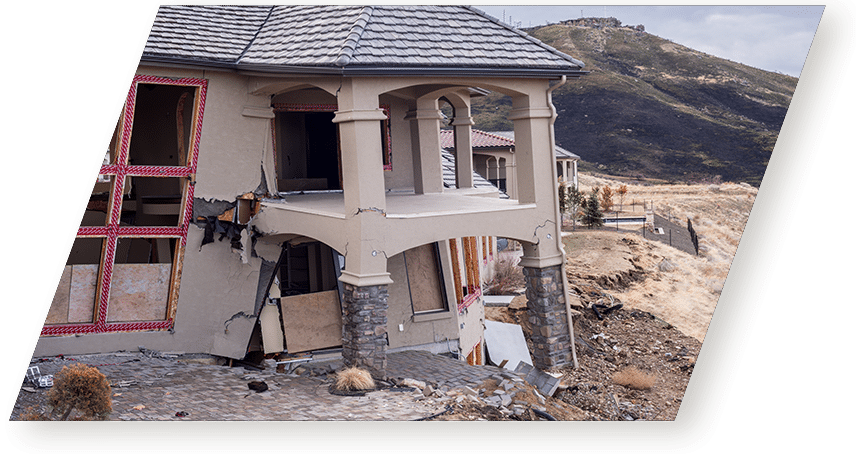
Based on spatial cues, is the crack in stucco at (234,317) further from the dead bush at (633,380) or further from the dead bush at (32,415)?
the dead bush at (633,380)

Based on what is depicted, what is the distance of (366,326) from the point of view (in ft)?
40.2

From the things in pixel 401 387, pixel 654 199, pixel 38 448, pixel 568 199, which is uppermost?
pixel 38 448

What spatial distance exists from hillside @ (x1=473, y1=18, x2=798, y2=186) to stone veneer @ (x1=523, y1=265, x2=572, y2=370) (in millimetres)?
42354

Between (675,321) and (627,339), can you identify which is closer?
(627,339)

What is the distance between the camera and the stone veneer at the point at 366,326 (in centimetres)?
1220

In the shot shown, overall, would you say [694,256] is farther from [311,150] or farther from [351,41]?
[351,41]

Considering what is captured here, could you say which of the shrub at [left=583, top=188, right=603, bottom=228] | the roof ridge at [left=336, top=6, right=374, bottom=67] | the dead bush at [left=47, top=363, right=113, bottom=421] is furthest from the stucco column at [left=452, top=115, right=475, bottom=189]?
the shrub at [left=583, top=188, right=603, bottom=228]

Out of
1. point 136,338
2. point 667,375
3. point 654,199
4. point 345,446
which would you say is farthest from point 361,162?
point 654,199

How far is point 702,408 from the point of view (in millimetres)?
9578

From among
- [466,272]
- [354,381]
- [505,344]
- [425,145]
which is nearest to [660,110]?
[505,344]

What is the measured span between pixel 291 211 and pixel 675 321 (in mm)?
14534

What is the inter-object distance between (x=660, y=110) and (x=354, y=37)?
194 ft

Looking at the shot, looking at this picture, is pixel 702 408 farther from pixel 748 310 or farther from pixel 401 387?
pixel 401 387

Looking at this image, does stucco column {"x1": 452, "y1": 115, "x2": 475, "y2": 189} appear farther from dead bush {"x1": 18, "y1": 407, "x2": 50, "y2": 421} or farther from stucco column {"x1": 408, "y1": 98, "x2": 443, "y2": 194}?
dead bush {"x1": 18, "y1": 407, "x2": 50, "y2": 421}
